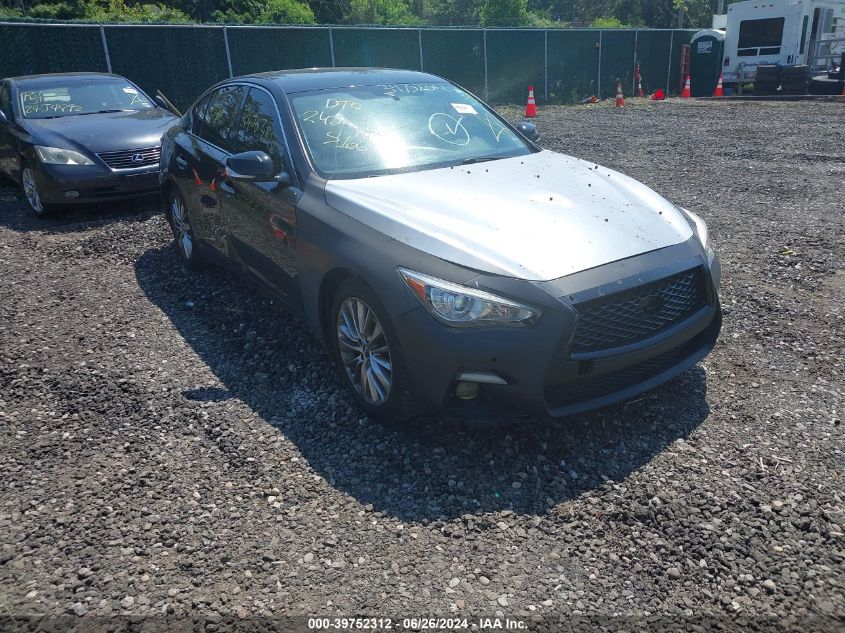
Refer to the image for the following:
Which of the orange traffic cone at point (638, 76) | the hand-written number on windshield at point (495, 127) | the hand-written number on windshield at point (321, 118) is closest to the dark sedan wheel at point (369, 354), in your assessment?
the hand-written number on windshield at point (321, 118)

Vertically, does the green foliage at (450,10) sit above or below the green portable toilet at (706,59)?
above

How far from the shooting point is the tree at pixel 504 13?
167 ft

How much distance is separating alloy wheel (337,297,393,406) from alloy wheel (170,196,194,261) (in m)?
2.72

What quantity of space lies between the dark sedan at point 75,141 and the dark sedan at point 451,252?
3.63 metres

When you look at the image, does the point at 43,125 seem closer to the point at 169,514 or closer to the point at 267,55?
the point at 169,514

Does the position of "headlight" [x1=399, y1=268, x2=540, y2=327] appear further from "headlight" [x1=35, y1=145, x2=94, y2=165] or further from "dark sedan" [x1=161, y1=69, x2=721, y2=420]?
"headlight" [x1=35, y1=145, x2=94, y2=165]

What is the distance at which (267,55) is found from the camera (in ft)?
56.6

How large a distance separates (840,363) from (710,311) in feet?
3.72

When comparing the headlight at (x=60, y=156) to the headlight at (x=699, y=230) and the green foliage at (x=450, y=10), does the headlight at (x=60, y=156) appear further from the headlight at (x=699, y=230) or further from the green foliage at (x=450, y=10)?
the green foliage at (x=450, y=10)

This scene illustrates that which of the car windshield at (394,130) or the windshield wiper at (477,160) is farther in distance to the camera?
the windshield wiper at (477,160)

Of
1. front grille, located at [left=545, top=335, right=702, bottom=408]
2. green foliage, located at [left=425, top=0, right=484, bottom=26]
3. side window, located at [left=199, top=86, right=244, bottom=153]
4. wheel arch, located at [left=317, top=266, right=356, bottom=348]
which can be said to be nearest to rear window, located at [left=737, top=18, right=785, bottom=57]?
side window, located at [left=199, top=86, right=244, bottom=153]

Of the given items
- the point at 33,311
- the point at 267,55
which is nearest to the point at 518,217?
the point at 33,311

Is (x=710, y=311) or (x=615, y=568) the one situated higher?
(x=710, y=311)

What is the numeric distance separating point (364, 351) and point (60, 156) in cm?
597
